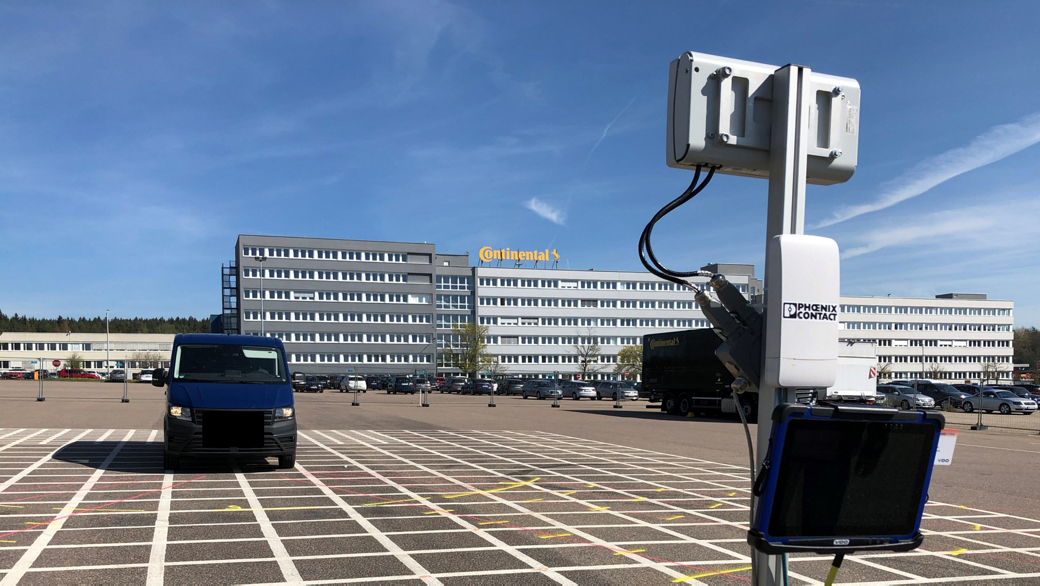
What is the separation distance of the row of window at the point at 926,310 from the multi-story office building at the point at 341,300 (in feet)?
195

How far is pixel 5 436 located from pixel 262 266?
258 feet

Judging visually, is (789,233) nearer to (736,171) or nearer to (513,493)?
(736,171)

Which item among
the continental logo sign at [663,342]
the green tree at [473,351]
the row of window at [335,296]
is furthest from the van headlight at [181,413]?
Answer: the green tree at [473,351]

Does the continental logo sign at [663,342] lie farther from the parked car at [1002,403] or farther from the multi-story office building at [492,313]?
the multi-story office building at [492,313]

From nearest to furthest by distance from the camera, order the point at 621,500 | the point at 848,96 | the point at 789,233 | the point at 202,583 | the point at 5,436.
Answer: the point at 789,233 → the point at 848,96 → the point at 202,583 → the point at 621,500 → the point at 5,436

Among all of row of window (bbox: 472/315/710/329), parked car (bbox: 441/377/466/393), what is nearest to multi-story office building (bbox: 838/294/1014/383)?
row of window (bbox: 472/315/710/329)

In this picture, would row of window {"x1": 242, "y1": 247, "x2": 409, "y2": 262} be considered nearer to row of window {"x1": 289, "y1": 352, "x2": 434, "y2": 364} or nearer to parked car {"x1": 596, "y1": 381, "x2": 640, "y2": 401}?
row of window {"x1": 289, "y1": 352, "x2": 434, "y2": 364}

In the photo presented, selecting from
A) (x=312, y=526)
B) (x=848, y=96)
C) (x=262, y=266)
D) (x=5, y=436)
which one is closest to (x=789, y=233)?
(x=848, y=96)

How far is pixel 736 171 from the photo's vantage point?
3285mm

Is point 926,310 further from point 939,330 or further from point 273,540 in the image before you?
point 273,540

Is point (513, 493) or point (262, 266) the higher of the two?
point (262, 266)

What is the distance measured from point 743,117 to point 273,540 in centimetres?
561

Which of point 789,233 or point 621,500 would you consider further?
point 621,500

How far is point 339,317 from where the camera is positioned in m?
97.0
